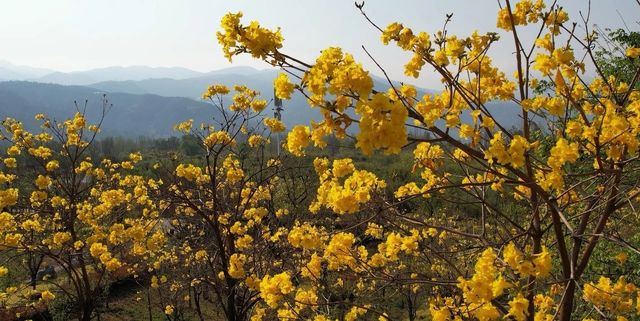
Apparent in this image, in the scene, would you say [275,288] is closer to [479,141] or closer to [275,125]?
[479,141]

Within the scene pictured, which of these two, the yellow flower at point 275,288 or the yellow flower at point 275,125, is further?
the yellow flower at point 275,125

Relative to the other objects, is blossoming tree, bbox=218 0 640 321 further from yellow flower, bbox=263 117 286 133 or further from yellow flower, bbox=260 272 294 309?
yellow flower, bbox=263 117 286 133

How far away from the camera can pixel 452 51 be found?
3.10 metres

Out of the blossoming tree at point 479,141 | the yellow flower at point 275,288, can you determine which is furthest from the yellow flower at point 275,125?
the yellow flower at point 275,288

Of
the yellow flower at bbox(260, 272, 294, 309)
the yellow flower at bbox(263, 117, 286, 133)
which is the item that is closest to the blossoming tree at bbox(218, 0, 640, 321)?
the yellow flower at bbox(260, 272, 294, 309)

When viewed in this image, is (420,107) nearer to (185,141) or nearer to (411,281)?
(411,281)

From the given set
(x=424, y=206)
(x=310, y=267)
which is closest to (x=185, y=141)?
(x=424, y=206)

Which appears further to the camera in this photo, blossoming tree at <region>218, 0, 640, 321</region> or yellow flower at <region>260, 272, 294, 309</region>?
yellow flower at <region>260, 272, 294, 309</region>

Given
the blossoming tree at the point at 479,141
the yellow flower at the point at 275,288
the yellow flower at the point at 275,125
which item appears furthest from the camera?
the yellow flower at the point at 275,125

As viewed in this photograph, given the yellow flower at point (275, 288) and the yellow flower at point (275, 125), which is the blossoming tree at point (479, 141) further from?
the yellow flower at point (275, 125)

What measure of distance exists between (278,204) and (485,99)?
16.5m

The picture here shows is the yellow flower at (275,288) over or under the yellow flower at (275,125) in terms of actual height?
under

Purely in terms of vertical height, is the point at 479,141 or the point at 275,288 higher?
the point at 479,141

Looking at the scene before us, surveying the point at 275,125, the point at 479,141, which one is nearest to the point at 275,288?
the point at 479,141
